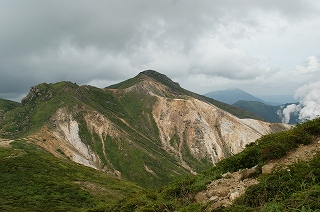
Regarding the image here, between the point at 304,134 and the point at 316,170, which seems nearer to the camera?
the point at 316,170

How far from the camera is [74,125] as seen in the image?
172625 mm

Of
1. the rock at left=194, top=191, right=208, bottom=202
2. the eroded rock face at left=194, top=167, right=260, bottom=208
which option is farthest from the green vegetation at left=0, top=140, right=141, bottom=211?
the eroded rock face at left=194, top=167, right=260, bottom=208

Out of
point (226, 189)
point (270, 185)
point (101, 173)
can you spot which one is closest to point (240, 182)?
point (226, 189)

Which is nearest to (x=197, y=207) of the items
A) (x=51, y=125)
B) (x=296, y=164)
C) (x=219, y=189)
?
(x=219, y=189)

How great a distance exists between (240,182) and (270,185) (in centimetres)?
262

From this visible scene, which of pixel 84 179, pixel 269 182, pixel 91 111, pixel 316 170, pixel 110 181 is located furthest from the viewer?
pixel 91 111

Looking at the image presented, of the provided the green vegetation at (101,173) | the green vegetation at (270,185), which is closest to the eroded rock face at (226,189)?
the green vegetation at (270,185)

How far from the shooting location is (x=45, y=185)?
83.9m

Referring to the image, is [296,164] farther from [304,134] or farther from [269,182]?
[304,134]

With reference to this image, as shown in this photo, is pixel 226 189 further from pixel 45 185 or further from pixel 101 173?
pixel 101 173

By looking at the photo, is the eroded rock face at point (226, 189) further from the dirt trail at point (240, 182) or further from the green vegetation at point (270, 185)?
the green vegetation at point (270, 185)

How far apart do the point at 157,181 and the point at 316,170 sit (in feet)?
502

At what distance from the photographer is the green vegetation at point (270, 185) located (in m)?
9.12

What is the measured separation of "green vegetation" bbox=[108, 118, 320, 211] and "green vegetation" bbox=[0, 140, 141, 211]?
54911mm
